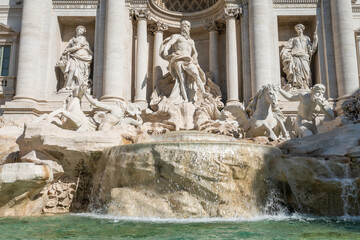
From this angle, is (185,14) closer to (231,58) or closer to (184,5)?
(184,5)

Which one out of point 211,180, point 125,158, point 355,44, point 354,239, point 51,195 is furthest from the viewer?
point 355,44

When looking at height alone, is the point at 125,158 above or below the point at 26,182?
above

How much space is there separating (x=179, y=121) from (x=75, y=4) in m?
7.68

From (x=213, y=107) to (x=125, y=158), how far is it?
694cm

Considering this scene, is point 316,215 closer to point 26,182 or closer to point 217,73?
point 26,182

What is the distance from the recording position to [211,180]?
6.87m

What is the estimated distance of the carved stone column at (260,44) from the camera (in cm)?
1420

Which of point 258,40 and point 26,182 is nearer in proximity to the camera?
point 26,182

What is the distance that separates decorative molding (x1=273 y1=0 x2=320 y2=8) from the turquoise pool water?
1179 cm

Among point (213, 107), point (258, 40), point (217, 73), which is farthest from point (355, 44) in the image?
point (213, 107)

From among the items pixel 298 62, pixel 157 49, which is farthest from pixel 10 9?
pixel 298 62

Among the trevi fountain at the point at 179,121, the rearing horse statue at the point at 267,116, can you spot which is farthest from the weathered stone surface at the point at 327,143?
the rearing horse statue at the point at 267,116

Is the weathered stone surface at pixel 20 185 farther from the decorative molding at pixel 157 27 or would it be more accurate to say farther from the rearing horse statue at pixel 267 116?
the decorative molding at pixel 157 27

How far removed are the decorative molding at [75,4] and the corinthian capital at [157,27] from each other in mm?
2662
